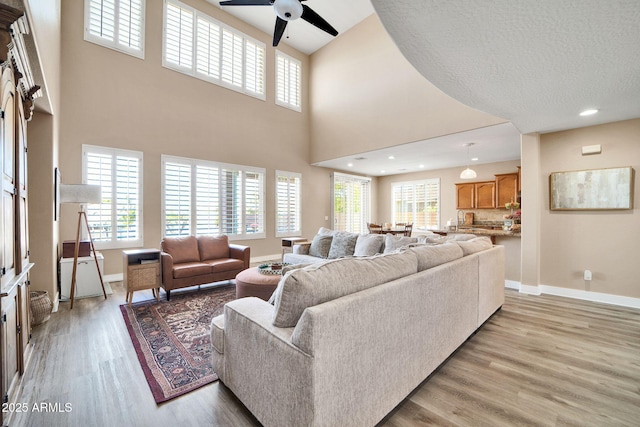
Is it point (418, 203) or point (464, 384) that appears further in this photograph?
point (418, 203)

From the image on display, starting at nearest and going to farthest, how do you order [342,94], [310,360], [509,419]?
[310,360] → [509,419] → [342,94]

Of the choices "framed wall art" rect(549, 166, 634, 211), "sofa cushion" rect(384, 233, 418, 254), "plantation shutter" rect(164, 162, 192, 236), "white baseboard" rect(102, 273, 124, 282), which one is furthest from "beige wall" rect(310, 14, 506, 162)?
"white baseboard" rect(102, 273, 124, 282)

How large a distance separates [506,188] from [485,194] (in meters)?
0.55

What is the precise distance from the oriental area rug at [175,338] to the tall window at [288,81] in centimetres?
560

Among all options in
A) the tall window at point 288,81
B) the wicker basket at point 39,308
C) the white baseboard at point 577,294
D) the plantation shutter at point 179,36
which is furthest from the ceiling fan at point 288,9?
the white baseboard at point 577,294

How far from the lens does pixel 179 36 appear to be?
5.82 meters

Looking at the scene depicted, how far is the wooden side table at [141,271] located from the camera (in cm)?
370

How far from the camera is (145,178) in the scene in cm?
532

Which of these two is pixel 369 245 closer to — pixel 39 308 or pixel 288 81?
pixel 39 308

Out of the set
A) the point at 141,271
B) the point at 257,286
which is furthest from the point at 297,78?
the point at 257,286

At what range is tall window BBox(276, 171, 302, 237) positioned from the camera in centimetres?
745

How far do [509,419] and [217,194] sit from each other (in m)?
5.99

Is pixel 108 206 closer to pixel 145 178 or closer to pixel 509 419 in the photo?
pixel 145 178

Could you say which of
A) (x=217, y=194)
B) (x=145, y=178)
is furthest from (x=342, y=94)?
(x=145, y=178)
